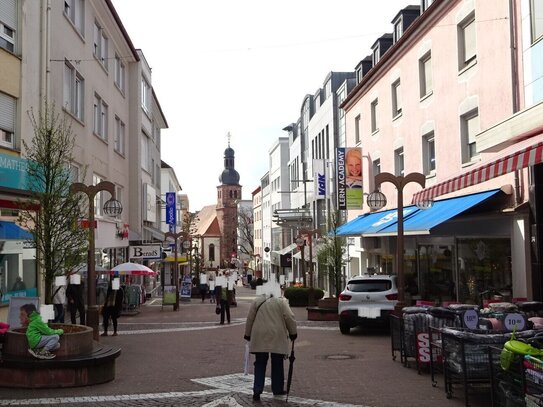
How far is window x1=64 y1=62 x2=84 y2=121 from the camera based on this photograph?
71.1 feet

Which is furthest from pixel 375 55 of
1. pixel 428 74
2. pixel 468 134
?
pixel 468 134

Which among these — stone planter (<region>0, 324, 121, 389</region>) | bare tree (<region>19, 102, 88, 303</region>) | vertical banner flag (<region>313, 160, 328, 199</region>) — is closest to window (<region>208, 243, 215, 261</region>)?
vertical banner flag (<region>313, 160, 328, 199</region>)

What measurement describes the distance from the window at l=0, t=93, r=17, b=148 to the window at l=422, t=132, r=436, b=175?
12.9 m

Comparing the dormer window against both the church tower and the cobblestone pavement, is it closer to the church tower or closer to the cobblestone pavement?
the cobblestone pavement

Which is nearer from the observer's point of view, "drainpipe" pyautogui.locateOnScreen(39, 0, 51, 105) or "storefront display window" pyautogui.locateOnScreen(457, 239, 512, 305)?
"storefront display window" pyautogui.locateOnScreen(457, 239, 512, 305)

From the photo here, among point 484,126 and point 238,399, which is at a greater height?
point 484,126

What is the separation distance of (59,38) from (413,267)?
1429 centimetres

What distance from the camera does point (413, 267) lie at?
22516 millimetres

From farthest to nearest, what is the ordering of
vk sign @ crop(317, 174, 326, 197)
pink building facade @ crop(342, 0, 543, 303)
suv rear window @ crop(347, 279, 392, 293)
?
vk sign @ crop(317, 174, 326, 197)
suv rear window @ crop(347, 279, 392, 293)
pink building facade @ crop(342, 0, 543, 303)

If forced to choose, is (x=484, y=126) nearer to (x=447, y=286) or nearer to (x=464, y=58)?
(x=464, y=58)

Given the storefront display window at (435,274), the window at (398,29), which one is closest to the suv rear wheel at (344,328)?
the storefront display window at (435,274)

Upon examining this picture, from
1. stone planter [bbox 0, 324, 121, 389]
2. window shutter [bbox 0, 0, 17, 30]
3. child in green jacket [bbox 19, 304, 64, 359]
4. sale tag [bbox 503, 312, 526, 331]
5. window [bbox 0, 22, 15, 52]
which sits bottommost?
stone planter [bbox 0, 324, 121, 389]

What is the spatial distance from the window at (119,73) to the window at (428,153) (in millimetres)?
15859

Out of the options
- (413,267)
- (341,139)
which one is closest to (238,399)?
(413,267)
